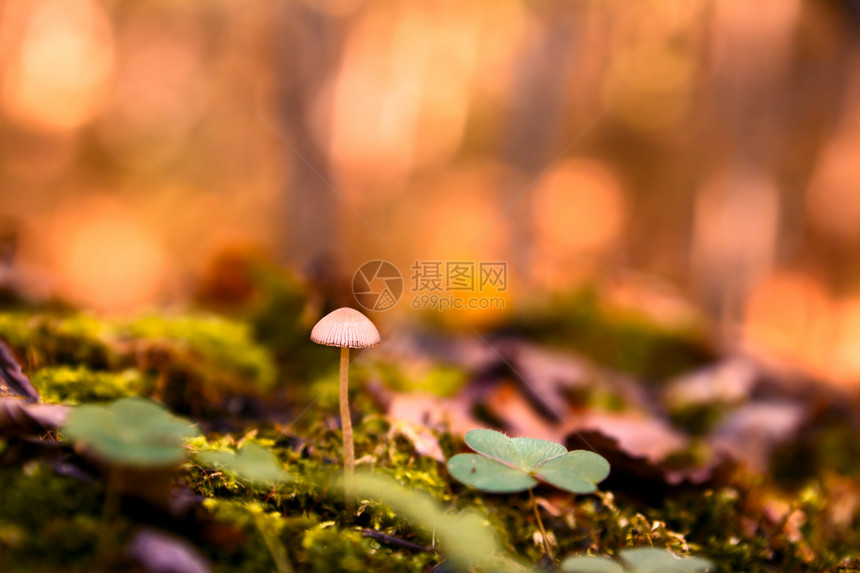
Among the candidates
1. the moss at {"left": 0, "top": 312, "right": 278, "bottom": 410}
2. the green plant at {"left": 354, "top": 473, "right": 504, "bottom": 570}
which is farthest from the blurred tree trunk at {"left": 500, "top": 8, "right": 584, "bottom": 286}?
the green plant at {"left": 354, "top": 473, "right": 504, "bottom": 570}

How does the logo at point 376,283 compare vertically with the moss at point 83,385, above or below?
above

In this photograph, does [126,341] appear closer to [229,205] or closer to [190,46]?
[229,205]

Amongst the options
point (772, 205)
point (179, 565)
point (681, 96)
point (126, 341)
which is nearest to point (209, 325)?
point (126, 341)

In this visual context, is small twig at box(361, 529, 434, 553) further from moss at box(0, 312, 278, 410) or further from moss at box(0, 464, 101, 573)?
moss at box(0, 312, 278, 410)

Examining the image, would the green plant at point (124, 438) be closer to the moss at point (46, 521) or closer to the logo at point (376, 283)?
the moss at point (46, 521)

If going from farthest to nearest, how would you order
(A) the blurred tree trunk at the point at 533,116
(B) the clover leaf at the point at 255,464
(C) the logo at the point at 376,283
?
(A) the blurred tree trunk at the point at 533,116
(C) the logo at the point at 376,283
(B) the clover leaf at the point at 255,464

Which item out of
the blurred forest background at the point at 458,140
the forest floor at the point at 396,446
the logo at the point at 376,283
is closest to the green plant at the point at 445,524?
the forest floor at the point at 396,446
